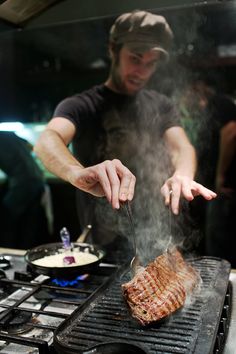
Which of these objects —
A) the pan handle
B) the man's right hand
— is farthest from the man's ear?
the man's right hand

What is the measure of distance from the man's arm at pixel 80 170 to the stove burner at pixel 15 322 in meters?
0.55

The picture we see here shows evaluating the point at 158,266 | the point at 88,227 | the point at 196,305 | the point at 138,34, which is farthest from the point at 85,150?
the point at 196,305

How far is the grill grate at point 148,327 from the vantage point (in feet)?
3.69

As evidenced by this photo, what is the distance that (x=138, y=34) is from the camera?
2523mm

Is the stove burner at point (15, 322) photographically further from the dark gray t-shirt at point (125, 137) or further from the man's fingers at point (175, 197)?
the dark gray t-shirt at point (125, 137)

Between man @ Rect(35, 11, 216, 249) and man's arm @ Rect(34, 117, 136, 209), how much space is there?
0.08ft

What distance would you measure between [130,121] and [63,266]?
4.24 feet

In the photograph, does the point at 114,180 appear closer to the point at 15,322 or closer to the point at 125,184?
the point at 125,184

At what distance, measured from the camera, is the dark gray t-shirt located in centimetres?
262

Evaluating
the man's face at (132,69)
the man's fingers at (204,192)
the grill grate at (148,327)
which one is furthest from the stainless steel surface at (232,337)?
the man's face at (132,69)

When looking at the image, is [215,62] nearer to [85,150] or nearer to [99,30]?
[99,30]

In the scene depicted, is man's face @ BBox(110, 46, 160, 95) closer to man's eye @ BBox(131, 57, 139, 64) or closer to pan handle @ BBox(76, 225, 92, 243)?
man's eye @ BBox(131, 57, 139, 64)

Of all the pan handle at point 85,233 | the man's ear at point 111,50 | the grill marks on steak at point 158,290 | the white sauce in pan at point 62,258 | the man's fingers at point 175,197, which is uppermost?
the man's ear at point 111,50

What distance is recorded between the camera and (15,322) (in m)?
1.41
